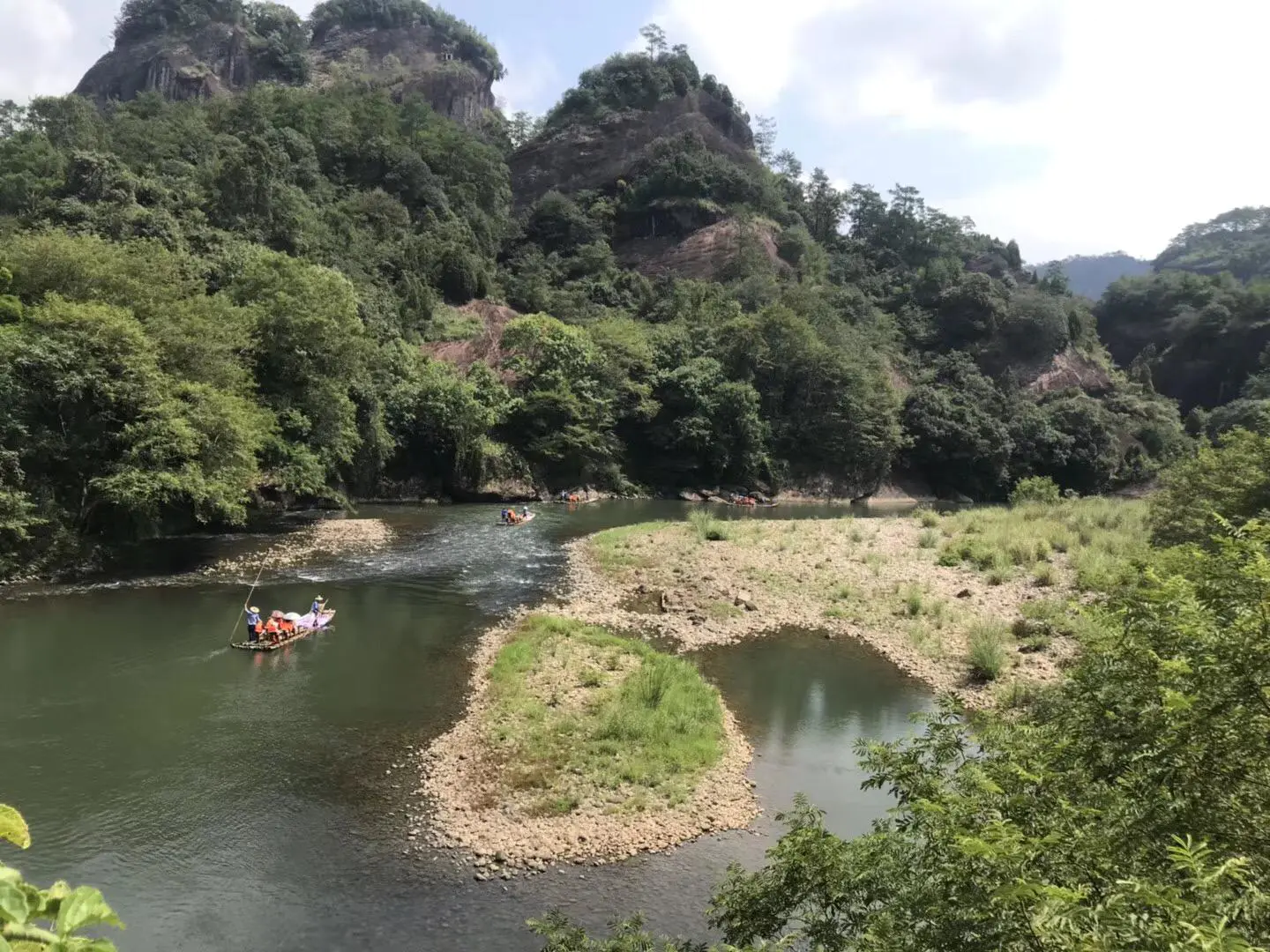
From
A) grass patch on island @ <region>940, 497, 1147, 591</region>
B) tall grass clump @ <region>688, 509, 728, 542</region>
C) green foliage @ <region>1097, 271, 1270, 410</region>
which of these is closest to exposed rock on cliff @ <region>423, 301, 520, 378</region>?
tall grass clump @ <region>688, 509, 728, 542</region>

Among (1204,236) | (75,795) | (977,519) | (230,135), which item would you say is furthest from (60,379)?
(1204,236)

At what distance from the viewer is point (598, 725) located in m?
14.1

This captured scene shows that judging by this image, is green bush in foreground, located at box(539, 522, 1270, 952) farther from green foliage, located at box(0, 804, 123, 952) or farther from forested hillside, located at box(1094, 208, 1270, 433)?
forested hillside, located at box(1094, 208, 1270, 433)

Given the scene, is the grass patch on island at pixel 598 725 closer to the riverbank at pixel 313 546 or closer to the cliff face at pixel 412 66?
the riverbank at pixel 313 546

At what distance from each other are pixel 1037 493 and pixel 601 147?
7991 centimetres

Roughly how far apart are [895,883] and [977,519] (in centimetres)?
3224

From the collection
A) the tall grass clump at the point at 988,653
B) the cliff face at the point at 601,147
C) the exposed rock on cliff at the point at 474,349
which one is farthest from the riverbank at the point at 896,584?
the cliff face at the point at 601,147

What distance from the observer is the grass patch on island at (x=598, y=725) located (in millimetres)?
12422

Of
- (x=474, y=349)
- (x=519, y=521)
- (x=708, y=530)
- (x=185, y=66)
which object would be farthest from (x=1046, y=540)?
(x=185, y=66)

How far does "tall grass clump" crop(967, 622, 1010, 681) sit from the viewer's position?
58.9 ft

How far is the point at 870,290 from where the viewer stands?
9394 centimetres

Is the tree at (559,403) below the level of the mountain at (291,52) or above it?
below

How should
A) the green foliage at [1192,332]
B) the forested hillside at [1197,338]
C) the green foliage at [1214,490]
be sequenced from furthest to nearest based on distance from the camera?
1. the green foliage at [1192,332]
2. the forested hillside at [1197,338]
3. the green foliage at [1214,490]

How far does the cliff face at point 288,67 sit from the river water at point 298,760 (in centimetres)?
10886
